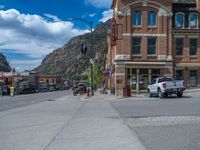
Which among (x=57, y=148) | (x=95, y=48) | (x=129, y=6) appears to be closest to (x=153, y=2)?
(x=129, y=6)

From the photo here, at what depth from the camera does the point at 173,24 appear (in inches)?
2162

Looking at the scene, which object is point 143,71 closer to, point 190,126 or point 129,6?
point 129,6

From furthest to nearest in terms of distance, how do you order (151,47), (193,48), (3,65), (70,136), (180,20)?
(3,65) < (180,20) < (193,48) < (151,47) < (70,136)

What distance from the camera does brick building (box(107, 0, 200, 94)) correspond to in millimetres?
53406

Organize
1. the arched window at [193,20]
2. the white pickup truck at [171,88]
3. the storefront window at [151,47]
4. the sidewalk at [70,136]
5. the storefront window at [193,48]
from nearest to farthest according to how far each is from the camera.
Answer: the sidewalk at [70,136] → the white pickup truck at [171,88] → the storefront window at [151,47] → the storefront window at [193,48] → the arched window at [193,20]

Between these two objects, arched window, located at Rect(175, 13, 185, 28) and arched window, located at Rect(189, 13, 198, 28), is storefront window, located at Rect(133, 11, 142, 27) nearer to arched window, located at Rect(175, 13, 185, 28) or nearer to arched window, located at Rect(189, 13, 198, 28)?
arched window, located at Rect(175, 13, 185, 28)

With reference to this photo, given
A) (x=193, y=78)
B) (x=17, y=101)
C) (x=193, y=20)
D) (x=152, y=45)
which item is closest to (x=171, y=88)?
(x=17, y=101)

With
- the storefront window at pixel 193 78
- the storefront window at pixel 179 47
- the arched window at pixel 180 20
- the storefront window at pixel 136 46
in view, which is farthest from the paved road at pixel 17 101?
the arched window at pixel 180 20

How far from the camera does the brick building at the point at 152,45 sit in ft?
175

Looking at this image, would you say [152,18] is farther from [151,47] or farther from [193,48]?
[193,48]

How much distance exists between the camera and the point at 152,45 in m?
54.2

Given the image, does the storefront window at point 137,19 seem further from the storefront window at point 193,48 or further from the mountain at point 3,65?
the mountain at point 3,65

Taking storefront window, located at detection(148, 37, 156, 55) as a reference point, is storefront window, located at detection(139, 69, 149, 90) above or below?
below

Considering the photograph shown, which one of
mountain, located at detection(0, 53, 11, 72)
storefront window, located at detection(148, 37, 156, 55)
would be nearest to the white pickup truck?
storefront window, located at detection(148, 37, 156, 55)
